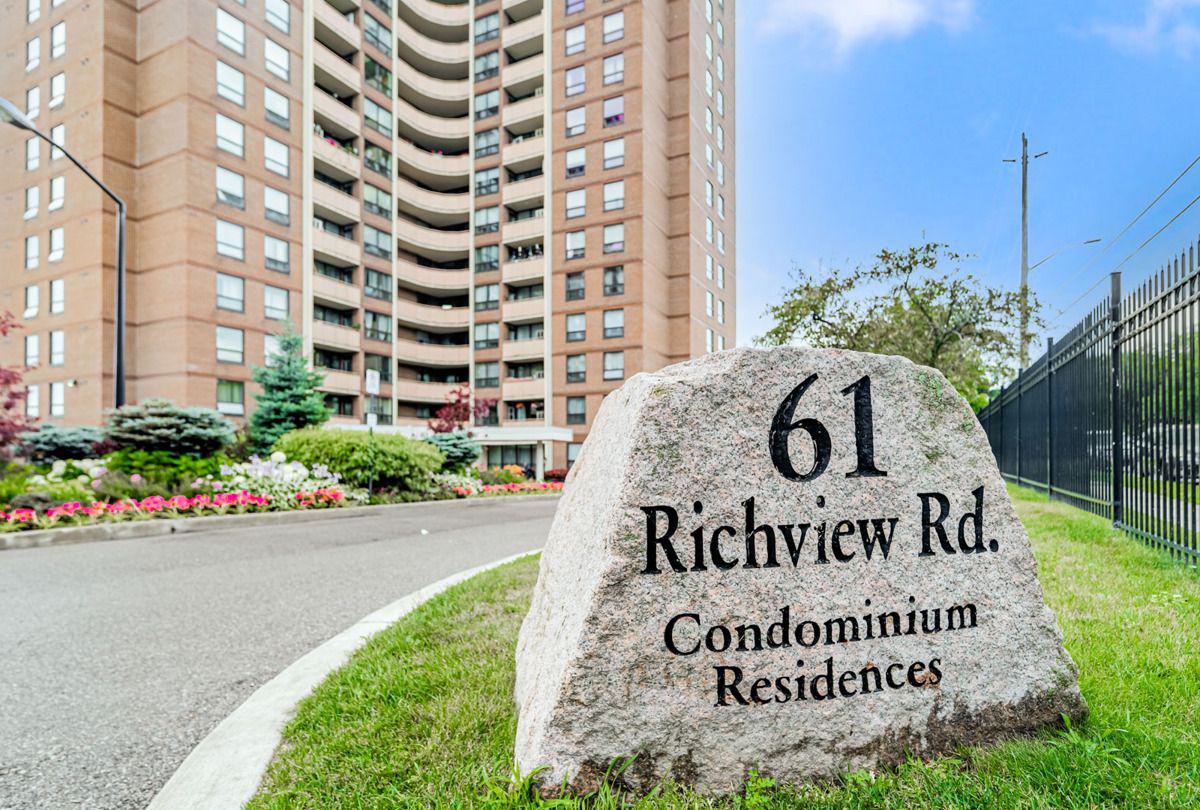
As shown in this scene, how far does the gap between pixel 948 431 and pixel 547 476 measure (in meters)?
31.1

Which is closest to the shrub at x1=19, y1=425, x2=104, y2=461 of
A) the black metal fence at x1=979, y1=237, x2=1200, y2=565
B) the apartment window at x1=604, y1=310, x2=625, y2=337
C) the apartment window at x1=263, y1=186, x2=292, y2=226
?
the apartment window at x1=263, y1=186, x2=292, y2=226

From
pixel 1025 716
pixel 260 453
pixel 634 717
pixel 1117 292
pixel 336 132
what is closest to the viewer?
pixel 634 717

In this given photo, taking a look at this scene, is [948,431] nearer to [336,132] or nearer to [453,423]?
[453,423]

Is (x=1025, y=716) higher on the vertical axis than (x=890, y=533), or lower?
lower

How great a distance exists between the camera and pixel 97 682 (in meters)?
3.90

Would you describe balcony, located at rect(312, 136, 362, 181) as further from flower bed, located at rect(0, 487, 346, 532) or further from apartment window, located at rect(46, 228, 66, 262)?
flower bed, located at rect(0, 487, 346, 532)

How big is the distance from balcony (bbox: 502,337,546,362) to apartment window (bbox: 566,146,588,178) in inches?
379

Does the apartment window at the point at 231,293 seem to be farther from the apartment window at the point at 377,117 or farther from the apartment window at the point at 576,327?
the apartment window at the point at 576,327

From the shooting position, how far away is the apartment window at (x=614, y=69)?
3669 centimetres

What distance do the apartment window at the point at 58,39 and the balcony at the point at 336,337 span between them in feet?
51.9

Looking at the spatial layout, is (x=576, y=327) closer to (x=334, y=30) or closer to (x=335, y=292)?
(x=335, y=292)

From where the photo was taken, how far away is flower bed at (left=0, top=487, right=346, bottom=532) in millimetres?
9789

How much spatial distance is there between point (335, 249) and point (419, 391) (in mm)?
9645

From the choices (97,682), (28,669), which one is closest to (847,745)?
(97,682)
